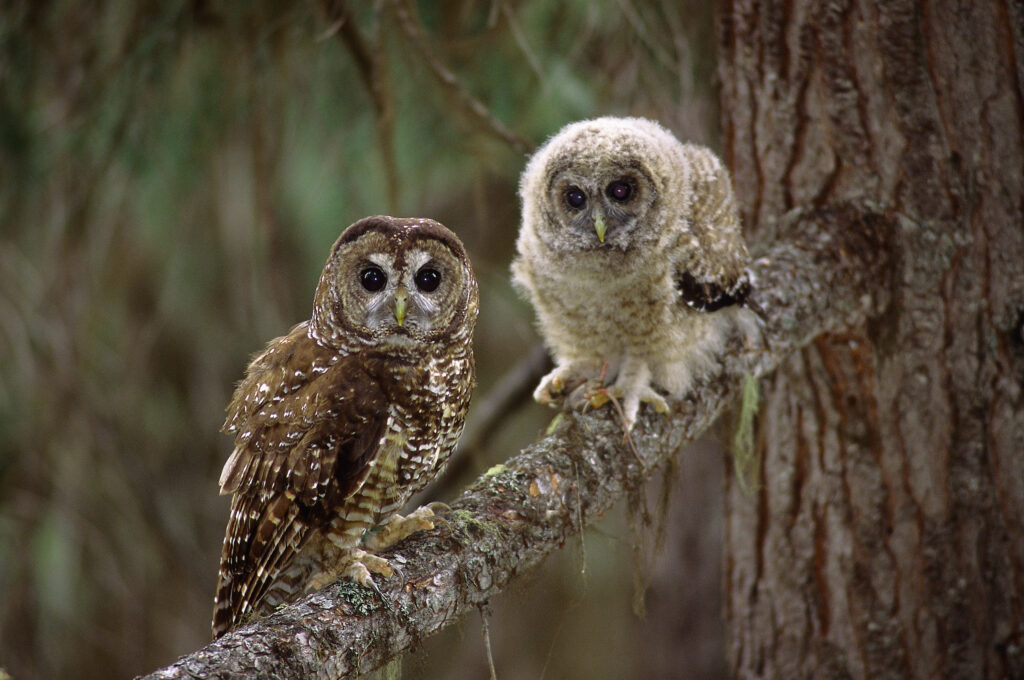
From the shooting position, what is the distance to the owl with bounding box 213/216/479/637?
2010 millimetres

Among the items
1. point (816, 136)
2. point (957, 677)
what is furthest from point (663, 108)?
point (957, 677)

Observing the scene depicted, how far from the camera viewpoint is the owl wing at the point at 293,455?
2027 mm

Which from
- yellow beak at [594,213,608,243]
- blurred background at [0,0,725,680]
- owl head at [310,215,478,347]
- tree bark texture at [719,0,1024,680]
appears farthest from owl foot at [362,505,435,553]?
tree bark texture at [719,0,1024,680]

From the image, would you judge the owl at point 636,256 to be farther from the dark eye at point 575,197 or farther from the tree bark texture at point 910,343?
the tree bark texture at point 910,343

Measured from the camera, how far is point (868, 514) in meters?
2.97

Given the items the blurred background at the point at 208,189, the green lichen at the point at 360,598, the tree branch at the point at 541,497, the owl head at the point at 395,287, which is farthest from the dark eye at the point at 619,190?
the green lichen at the point at 360,598

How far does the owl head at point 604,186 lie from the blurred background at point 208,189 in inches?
9.1

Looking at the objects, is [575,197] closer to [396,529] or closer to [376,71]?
[376,71]

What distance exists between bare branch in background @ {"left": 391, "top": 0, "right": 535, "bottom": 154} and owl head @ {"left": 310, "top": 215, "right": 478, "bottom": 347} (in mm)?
772

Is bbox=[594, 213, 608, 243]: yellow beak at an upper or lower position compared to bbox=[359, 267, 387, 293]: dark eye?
upper

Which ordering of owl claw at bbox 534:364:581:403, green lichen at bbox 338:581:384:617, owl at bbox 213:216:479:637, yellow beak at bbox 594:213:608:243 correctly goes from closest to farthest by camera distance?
green lichen at bbox 338:581:384:617 < owl at bbox 213:216:479:637 < yellow beak at bbox 594:213:608:243 < owl claw at bbox 534:364:581:403

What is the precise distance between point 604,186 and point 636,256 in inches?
8.9

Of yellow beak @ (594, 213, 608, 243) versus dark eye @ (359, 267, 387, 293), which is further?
yellow beak @ (594, 213, 608, 243)

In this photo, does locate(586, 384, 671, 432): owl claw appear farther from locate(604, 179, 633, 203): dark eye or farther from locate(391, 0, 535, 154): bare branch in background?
locate(391, 0, 535, 154): bare branch in background
